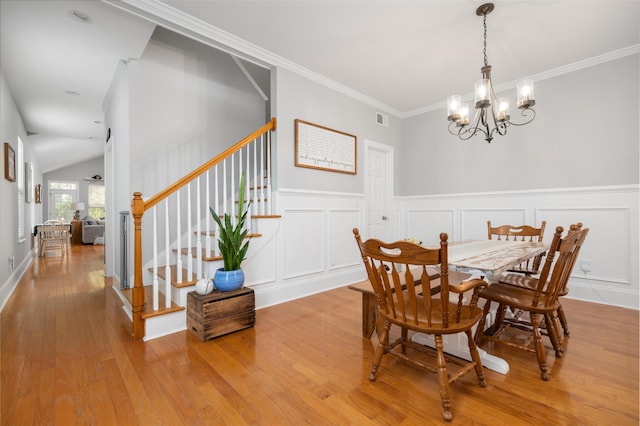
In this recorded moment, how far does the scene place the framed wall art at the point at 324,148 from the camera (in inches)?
133

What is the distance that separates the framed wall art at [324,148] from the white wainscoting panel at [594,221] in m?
1.87

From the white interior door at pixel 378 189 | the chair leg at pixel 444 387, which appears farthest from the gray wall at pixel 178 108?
the chair leg at pixel 444 387

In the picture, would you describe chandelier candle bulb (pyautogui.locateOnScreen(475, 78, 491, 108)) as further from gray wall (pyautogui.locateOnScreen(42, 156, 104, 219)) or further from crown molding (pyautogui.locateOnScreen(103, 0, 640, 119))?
gray wall (pyautogui.locateOnScreen(42, 156, 104, 219))

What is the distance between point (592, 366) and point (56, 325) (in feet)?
13.1

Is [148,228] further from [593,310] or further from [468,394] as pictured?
[593,310]

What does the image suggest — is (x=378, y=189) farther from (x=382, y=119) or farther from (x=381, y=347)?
(x=381, y=347)

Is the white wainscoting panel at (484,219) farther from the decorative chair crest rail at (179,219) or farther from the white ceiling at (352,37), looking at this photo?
the decorative chair crest rail at (179,219)

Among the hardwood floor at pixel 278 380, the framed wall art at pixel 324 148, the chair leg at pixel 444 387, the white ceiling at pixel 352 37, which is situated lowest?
the hardwood floor at pixel 278 380

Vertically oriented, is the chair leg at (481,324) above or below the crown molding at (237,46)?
below

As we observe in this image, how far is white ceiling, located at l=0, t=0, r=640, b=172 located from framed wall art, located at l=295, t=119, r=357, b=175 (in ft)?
2.12

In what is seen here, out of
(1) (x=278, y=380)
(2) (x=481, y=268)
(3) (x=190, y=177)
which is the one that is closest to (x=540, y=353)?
(2) (x=481, y=268)

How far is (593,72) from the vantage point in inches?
125

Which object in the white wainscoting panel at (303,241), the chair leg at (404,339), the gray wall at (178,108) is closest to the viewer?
the chair leg at (404,339)

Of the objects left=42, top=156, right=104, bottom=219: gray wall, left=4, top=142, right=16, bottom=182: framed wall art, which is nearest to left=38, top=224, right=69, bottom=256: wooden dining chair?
left=4, top=142, right=16, bottom=182: framed wall art
